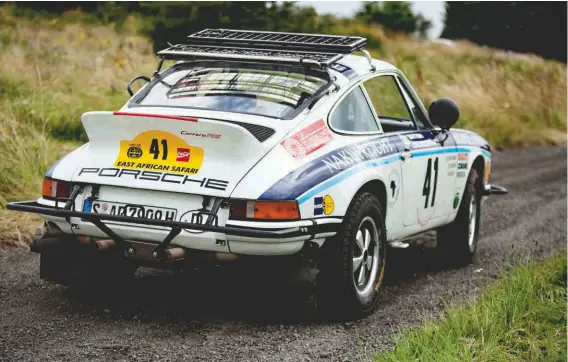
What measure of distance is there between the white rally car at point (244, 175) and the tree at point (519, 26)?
100.0 feet

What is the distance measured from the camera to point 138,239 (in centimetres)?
501

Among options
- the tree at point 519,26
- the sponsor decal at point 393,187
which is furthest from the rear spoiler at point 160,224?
the tree at point 519,26

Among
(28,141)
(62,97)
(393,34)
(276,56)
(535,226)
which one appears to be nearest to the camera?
(276,56)

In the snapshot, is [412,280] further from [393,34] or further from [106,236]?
[393,34]

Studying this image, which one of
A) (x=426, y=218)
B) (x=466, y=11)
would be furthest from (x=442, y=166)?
(x=466, y=11)

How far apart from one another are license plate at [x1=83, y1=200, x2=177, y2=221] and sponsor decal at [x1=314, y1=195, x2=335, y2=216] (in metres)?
0.76

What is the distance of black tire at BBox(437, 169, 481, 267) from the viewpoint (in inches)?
294

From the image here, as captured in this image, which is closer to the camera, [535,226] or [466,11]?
[535,226]

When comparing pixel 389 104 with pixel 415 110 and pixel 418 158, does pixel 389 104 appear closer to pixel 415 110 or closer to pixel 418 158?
pixel 415 110

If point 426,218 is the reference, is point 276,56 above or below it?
above

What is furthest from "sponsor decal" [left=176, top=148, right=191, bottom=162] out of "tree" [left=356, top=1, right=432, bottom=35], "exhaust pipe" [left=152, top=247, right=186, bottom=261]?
"tree" [left=356, top=1, right=432, bottom=35]

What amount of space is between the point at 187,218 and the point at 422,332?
55.0 inches

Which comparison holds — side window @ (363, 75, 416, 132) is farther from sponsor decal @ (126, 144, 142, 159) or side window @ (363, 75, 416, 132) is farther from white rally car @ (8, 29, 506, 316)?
sponsor decal @ (126, 144, 142, 159)

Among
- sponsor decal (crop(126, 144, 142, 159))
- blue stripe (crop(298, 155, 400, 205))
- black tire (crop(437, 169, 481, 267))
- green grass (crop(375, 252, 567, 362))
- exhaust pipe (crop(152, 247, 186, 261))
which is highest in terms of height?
sponsor decal (crop(126, 144, 142, 159))
